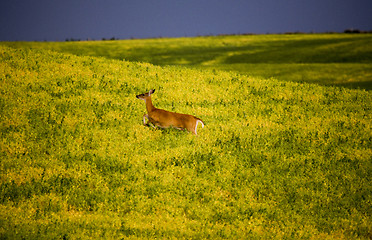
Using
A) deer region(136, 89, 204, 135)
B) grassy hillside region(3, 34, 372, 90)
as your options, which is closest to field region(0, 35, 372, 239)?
deer region(136, 89, 204, 135)

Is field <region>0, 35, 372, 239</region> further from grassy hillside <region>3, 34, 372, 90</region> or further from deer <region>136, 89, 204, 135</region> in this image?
grassy hillside <region>3, 34, 372, 90</region>

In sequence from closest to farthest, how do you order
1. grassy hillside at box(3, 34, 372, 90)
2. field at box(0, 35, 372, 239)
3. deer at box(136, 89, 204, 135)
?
field at box(0, 35, 372, 239)
deer at box(136, 89, 204, 135)
grassy hillside at box(3, 34, 372, 90)

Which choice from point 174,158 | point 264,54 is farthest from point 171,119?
point 264,54

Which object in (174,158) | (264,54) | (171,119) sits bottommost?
(174,158)

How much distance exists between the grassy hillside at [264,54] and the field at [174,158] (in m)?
15.3

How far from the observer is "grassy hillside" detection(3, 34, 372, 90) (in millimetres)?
44531

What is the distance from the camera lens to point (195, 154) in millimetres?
18422

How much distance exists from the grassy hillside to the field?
15307mm

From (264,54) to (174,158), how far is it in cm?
4361

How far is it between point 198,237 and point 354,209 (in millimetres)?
7019

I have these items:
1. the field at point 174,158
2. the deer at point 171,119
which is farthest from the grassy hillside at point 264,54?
the deer at point 171,119

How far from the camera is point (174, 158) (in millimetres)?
18062

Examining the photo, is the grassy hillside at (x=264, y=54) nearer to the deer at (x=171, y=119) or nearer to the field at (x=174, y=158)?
the field at (x=174, y=158)

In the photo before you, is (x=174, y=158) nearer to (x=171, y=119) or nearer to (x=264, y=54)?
(x=171, y=119)
